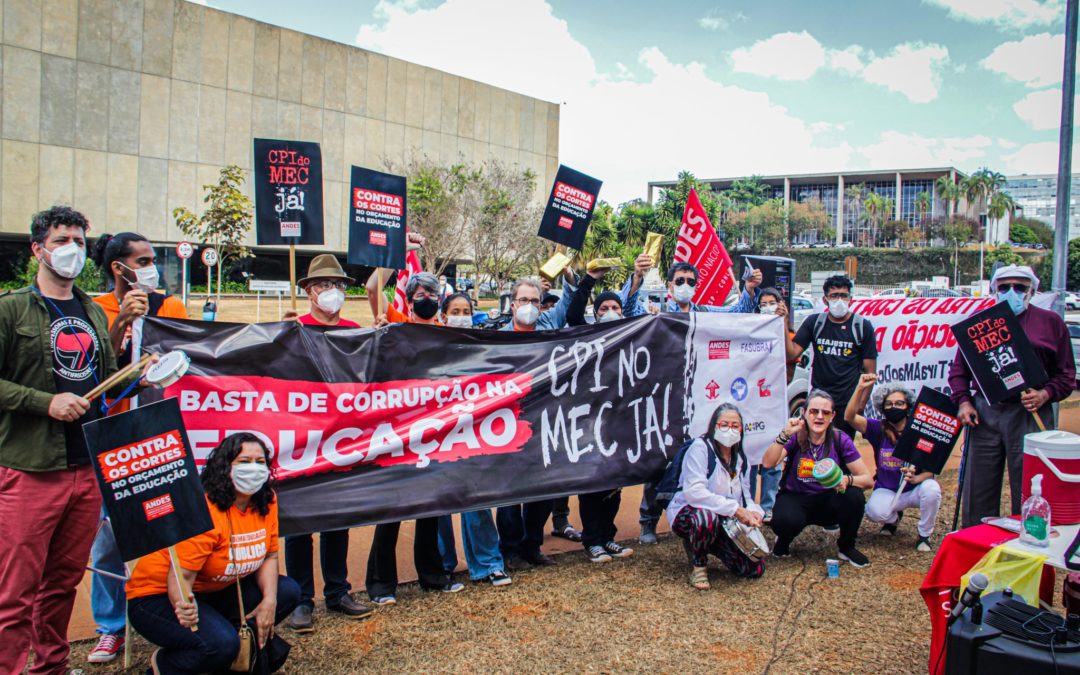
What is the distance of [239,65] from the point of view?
127 feet

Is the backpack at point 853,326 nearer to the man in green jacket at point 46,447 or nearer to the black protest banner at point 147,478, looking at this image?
the black protest banner at point 147,478

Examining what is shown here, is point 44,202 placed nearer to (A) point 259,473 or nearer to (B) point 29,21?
(B) point 29,21

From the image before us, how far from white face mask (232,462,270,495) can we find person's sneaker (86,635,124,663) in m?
1.12

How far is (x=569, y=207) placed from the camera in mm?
6605

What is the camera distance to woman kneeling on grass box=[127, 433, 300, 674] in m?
3.28

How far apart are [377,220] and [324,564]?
2336mm

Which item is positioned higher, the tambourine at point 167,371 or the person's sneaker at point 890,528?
the tambourine at point 167,371

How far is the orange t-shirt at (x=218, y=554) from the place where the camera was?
11.0 feet

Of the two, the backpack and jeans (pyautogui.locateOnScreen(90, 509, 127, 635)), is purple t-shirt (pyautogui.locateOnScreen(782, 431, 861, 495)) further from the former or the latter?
jeans (pyautogui.locateOnScreen(90, 509, 127, 635))

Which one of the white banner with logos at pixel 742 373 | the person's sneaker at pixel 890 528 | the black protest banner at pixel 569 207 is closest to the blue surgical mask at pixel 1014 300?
the white banner with logos at pixel 742 373

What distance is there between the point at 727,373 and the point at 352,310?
1213 inches

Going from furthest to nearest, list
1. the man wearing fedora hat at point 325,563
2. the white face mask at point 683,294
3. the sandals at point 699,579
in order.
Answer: the white face mask at point 683,294
the sandals at point 699,579
the man wearing fedora hat at point 325,563

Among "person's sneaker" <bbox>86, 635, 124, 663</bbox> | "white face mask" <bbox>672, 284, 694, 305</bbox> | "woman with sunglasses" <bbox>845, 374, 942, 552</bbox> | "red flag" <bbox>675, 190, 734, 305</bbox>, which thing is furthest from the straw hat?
"woman with sunglasses" <bbox>845, 374, 942, 552</bbox>

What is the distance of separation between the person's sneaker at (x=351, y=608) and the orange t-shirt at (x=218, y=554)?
85 cm
